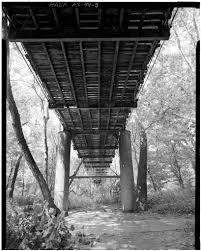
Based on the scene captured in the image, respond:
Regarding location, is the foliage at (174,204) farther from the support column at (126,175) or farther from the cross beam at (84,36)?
the cross beam at (84,36)

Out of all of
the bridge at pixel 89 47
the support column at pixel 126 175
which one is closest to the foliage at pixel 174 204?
the support column at pixel 126 175

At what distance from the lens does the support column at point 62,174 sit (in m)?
17.5

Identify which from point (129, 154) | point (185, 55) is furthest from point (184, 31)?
point (129, 154)

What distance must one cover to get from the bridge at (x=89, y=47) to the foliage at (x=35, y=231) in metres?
4.04

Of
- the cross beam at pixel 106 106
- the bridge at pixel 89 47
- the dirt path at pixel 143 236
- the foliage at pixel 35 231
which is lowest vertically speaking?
the dirt path at pixel 143 236

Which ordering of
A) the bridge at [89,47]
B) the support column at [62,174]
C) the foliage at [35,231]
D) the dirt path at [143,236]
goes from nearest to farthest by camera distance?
the foliage at [35,231], the bridge at [89,47], the dirt path at [143,236], the support column at [62,174]

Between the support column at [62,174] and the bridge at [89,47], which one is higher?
the bridge at [89,47]

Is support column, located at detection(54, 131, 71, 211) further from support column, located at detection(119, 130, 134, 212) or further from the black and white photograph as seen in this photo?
support column, located at detection(119, 130, 134, 212)

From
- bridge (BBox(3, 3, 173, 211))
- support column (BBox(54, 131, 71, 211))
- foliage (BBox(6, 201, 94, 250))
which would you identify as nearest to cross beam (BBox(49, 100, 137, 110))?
bridge (BBox(3, 3, 173, 211))

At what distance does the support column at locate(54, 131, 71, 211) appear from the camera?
17.5 m

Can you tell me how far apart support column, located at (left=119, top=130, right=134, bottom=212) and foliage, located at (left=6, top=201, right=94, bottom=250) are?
9.74m

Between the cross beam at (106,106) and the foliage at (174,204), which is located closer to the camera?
the cross beam at (106,106)

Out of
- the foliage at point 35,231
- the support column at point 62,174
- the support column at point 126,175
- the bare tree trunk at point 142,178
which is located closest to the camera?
the foliage at point 35,231

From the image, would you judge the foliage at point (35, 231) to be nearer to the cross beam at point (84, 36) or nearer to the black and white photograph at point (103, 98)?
the black and white photograph at point (103, 98)
